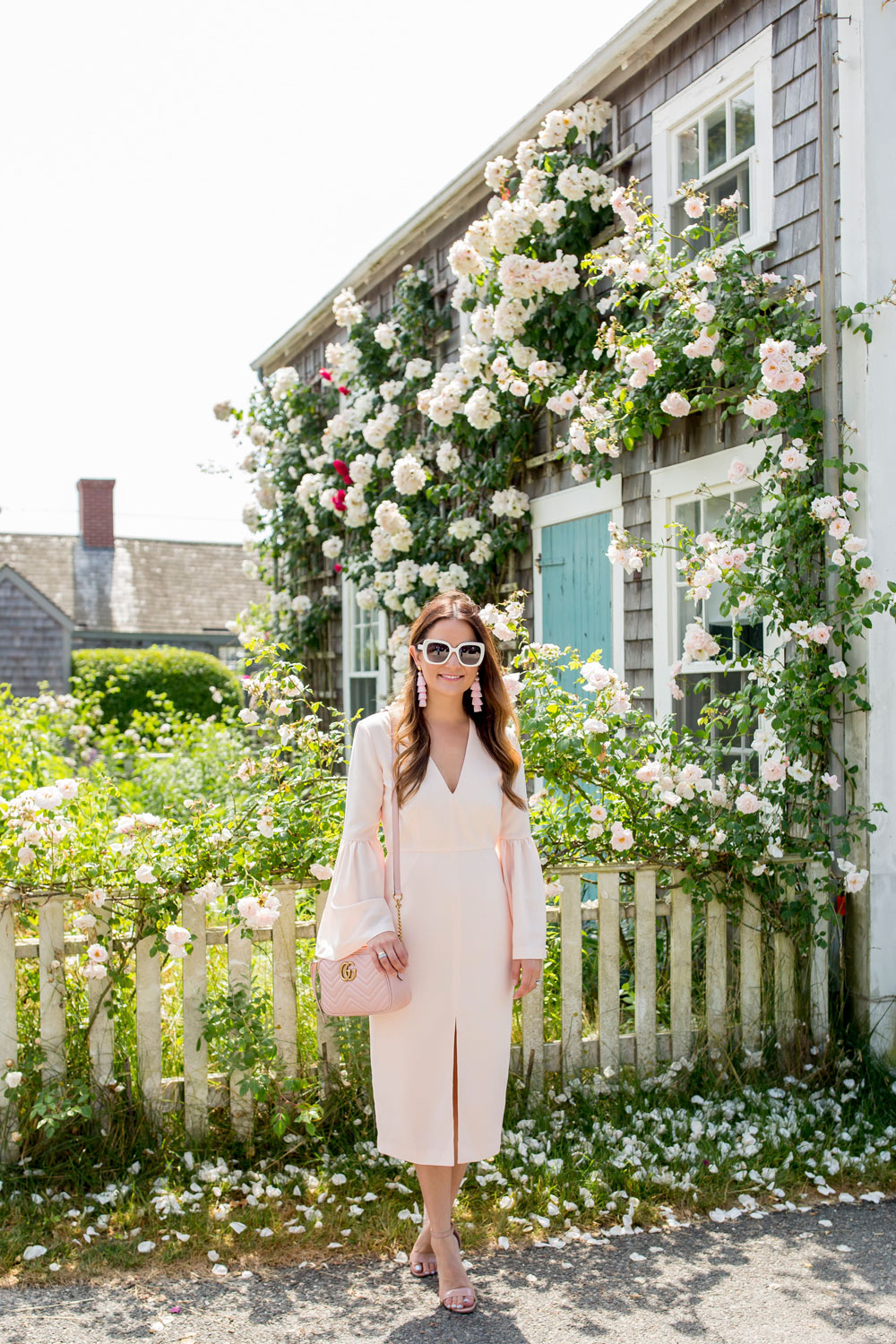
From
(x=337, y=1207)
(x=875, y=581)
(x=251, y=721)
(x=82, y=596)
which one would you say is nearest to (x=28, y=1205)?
(x=337, y=1207)

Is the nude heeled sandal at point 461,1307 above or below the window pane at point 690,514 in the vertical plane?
below

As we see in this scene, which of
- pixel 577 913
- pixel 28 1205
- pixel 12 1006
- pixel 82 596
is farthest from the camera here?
pixel 82 596

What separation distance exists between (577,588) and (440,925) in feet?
13.8

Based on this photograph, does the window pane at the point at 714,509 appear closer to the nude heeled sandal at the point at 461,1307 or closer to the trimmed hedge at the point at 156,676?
the nude heeled sandal at the point at 461,1307

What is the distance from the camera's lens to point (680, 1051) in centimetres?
466

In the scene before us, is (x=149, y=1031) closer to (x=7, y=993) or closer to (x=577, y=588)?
(x=7, y=993)

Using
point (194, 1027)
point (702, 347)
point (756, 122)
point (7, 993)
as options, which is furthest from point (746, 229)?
point (7, 993)

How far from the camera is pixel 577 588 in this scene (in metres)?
7.12

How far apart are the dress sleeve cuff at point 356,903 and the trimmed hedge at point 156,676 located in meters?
19.5

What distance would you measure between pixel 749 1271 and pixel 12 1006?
2524 mm

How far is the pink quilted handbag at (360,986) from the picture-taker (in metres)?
3.07

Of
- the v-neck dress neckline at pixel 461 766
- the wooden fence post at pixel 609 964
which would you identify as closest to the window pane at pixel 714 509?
the wooden fence post at pixel 609 964

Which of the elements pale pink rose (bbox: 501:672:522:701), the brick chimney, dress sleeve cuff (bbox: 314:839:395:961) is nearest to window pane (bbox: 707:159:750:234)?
pale pink rose (bbox: 501:672:522:701)

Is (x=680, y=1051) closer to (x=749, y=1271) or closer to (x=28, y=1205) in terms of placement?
(x=749, y=1271)
